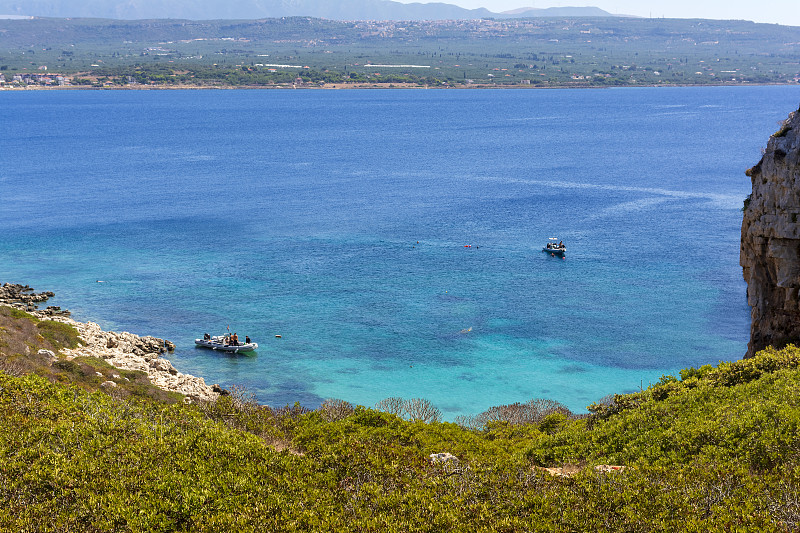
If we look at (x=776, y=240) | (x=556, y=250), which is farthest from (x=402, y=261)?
(x=776, y=240)

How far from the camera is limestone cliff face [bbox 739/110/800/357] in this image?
32750 mm

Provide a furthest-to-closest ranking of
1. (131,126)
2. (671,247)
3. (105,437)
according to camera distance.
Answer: (131,126), (671,247), (105,437)

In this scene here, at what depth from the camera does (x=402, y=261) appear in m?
71.2

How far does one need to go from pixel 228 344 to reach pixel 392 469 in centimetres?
3300

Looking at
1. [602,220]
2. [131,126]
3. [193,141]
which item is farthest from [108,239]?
[131,126]

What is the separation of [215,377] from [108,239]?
39.2 meters

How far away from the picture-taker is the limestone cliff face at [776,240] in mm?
32750

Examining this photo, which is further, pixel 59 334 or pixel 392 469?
pixel 59 334

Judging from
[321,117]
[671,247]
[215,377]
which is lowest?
[215,377]

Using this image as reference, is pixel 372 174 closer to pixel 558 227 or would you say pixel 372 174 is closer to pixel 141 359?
pixel 558 227

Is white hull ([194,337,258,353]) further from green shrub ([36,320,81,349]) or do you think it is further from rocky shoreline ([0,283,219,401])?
green shrub ([36,320,81,349])

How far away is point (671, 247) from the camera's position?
75.9 meters

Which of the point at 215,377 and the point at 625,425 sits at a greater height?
the point at 625,425

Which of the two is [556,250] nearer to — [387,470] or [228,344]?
[228,344]
